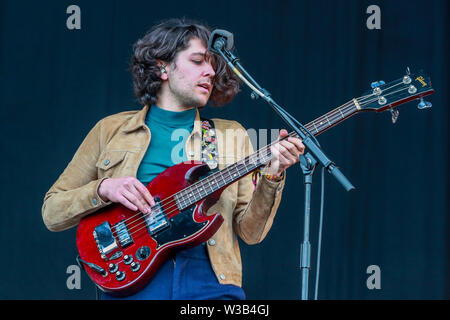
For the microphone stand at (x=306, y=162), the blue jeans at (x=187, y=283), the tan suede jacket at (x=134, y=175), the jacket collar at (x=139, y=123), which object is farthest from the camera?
the jacket collar at (x=139, y=123)

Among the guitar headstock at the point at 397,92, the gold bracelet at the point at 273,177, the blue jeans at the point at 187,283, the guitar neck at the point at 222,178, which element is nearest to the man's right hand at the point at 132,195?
the guitar neck at the point at 222,178

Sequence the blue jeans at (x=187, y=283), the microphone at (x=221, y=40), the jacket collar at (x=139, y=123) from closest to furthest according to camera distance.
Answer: the microphone at (x=221, y=40) < the blue jeans at (x=187, y=283) < the jacket collar at (x=139, y=123)

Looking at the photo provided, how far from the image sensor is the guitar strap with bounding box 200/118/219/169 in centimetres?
248

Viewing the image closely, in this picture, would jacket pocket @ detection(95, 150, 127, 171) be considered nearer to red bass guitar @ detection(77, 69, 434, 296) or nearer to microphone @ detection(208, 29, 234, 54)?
red bass guitar @ detection(77, 69, 434, 296)

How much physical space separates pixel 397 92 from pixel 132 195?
985 mm

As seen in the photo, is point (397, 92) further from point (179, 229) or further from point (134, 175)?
point (134, 175)

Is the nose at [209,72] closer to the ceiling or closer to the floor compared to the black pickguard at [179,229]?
closer to the ceiling

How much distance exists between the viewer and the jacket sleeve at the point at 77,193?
234 centimetres

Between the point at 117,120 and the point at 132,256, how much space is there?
2.10ft

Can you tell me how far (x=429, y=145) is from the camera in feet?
11.0

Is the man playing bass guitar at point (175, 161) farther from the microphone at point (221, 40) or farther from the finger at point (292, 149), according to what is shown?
the microphone at point (221, 40)

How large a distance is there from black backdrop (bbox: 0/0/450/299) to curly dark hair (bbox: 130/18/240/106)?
0.74 m

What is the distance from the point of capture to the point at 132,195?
2.24m

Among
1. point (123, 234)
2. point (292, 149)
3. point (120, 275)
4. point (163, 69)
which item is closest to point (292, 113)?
point (163, 69)
